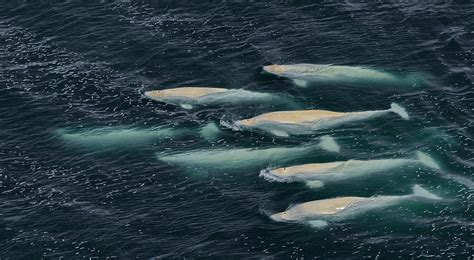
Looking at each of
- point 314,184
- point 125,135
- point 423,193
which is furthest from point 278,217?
point 125,135

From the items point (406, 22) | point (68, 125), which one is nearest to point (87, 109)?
point (68, 125)

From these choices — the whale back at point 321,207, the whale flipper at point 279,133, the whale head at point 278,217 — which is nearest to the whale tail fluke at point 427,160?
the whale back at point 321,207

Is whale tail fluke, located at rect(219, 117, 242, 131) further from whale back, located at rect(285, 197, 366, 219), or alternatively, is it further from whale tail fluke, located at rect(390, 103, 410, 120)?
whale tail fluke, located at rect(390, 103, 410, 120)

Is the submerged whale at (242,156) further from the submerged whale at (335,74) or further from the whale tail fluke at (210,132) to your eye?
the submerged whale at (335,74)

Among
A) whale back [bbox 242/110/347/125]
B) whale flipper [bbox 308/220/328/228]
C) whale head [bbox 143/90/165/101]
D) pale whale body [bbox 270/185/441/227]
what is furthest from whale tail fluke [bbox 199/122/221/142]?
whale flipper [bbox 308/220/328/228]

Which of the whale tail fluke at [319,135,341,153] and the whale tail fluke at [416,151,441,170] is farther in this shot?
the whale tail fluke at [319,135,341,153]

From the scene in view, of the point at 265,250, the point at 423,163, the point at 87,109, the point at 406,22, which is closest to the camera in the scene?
the point at 265,250

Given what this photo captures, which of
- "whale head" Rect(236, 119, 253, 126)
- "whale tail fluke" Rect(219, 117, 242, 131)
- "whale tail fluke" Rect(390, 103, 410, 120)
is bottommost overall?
"whale tail fluke" Rect(219, 117, 242, 131)

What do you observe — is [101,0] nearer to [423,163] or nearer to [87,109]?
[87,109]
